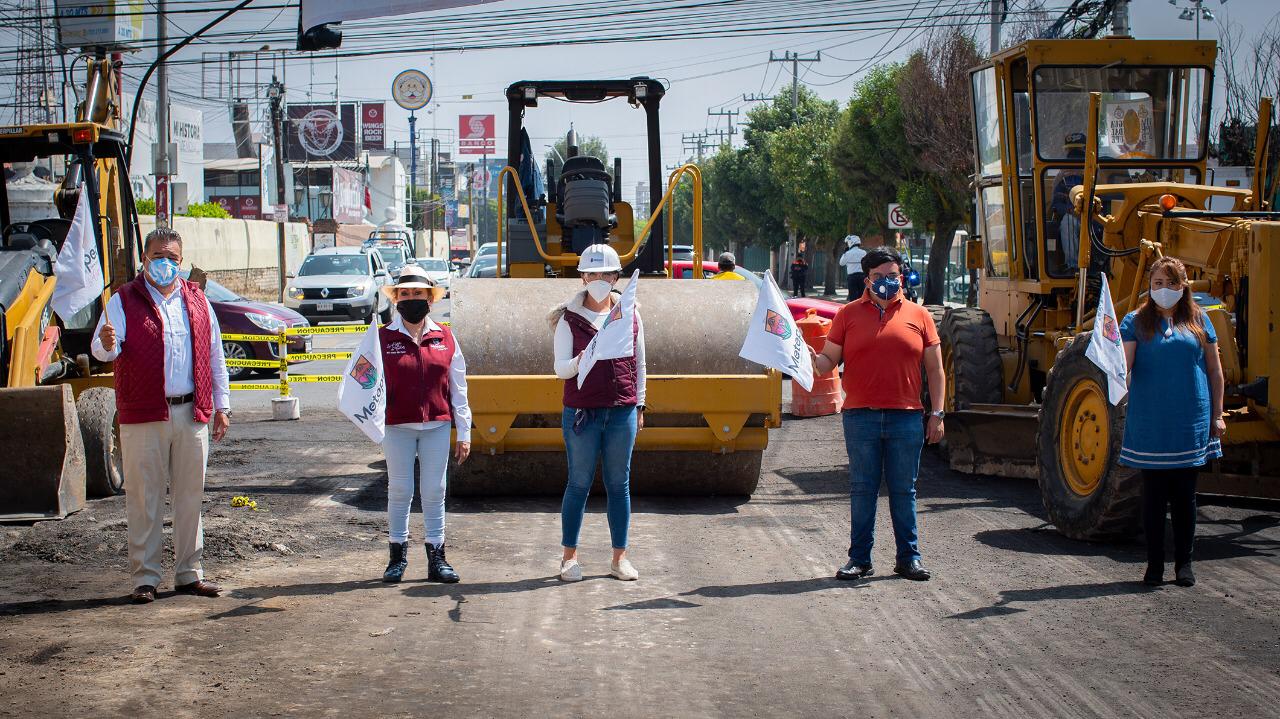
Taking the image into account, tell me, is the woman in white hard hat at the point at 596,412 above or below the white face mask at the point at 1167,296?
below

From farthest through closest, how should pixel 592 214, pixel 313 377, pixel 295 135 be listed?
pixel 295 135 → pixel 313 377 → pixel 592 214

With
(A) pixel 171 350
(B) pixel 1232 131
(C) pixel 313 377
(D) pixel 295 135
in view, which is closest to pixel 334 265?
(C) pixel 313 377

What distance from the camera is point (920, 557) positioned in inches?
306

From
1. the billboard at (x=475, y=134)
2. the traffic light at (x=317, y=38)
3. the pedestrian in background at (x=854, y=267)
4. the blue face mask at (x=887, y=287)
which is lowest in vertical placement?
the blue face mask at (x=887, y=287)

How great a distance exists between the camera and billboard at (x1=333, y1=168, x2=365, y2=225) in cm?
7400

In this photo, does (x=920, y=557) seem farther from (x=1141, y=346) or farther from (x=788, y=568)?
(x=1141, y=346)

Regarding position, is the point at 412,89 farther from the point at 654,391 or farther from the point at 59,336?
the point at 654,391

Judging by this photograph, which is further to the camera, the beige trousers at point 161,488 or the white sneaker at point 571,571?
the white sneaker at point 571,571

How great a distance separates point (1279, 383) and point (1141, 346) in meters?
1.17

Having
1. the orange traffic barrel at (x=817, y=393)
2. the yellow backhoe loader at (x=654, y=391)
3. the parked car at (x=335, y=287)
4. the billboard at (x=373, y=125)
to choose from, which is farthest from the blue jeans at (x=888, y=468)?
the billboard at (x=373, y=125)

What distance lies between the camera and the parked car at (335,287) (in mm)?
29625

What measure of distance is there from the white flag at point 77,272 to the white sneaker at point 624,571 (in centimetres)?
421

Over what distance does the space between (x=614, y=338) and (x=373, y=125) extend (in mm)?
89690

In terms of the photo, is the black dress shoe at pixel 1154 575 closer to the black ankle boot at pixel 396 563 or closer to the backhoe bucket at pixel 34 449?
the black ankle boot at pixel 396 563
